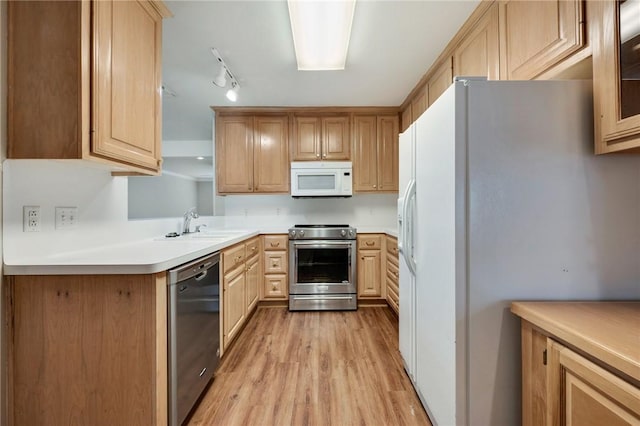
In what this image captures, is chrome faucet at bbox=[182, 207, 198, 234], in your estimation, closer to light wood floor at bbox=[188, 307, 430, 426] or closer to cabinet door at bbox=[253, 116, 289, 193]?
cabinet door at bbox=[253, 116, 289, 193]

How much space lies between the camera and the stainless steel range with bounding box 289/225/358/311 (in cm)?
318

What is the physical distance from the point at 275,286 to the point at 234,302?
1008 millimetres

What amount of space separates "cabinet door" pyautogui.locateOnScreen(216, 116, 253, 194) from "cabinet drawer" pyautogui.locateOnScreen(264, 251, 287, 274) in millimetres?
917

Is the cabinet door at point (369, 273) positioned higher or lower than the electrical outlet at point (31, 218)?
lower

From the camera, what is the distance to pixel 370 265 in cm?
329

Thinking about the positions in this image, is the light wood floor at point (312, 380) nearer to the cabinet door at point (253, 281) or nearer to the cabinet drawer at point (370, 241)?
the cabinet door at point (253, 281)

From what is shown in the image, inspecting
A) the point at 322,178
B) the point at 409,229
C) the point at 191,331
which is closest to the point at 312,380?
the point at 191,331

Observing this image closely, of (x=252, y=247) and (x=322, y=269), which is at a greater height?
(x=252, y=247)

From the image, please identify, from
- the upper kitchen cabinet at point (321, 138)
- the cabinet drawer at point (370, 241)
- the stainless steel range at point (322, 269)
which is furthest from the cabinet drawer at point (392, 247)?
the upper kitchen cabinet at point (321, 138)

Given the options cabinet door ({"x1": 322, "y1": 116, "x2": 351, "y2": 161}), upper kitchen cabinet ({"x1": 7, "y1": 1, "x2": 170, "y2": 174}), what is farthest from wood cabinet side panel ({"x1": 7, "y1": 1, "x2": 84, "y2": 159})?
cabinet door ({"x1": 322, "y1": 116, "x2": 351, "y2": 161})

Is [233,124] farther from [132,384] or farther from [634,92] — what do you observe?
[634,92]

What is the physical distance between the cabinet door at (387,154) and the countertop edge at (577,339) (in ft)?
8.33

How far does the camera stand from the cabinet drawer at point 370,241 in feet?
10.8

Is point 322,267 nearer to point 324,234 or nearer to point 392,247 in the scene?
point 324,234
